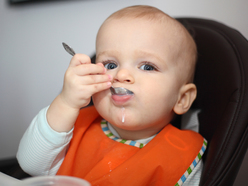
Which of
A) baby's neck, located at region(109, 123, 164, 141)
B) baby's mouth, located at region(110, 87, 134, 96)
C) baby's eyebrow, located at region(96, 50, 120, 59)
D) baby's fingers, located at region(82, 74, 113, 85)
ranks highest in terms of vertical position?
baby's eyebrow, located at region(96, 50, 120, 59)

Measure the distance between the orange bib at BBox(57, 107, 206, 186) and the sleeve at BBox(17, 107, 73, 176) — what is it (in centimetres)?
6

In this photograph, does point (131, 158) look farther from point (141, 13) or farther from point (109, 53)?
point (141, 13)

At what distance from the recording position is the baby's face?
70 centimetres

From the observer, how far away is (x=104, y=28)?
80 centimetres

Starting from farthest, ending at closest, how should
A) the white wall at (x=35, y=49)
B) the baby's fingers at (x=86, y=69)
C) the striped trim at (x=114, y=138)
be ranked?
the white wall at (x=35, y=49), the striped trim at (x=114, y=138), the baby's fingers at (x=86, y=69)

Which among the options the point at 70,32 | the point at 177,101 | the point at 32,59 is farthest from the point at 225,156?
the point at 32,59

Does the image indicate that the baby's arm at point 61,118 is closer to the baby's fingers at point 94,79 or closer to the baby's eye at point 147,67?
the baby's fingers at point 94,79

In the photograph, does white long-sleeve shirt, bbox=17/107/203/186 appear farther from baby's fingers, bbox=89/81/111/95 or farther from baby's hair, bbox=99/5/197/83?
baby's hair, bbox=99/5/197/83

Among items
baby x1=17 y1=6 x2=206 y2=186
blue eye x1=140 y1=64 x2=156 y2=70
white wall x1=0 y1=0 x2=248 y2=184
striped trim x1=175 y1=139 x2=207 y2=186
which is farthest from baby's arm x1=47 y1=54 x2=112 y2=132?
white wall x1=0 y1=0 x2=248 y2=184

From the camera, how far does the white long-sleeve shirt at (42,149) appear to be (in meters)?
0.74

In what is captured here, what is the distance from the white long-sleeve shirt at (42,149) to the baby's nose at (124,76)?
25 cm

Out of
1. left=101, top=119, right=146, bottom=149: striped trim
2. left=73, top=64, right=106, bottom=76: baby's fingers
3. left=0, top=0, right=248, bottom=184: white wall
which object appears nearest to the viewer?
left=73, top=64, right=106, bottom=76: baby's fingers

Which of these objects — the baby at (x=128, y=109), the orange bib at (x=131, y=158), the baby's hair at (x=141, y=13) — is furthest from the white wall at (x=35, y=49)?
the orange bib at (x=131, y=158)

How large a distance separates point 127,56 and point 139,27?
104 mm
